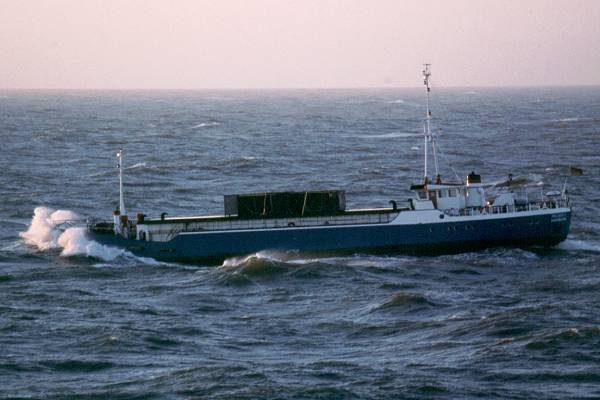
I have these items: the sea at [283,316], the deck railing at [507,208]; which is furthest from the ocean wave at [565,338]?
the deck railing at [507,208]

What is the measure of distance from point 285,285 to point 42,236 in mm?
21243

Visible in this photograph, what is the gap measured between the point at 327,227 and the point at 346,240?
55.0 inches

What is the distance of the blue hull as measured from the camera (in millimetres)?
65812

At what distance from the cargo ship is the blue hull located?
6 cm

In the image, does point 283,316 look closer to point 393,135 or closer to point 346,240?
point 346,240

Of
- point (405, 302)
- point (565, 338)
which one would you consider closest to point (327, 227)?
point (405, 302)

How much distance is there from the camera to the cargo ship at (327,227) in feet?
216

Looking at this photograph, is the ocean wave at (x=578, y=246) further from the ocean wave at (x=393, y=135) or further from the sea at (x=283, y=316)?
the ocean wave at (x=393, y=135)

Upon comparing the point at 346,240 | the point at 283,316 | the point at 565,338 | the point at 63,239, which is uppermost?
the point at 346,240

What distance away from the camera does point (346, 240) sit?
66.5m

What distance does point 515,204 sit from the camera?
226ft

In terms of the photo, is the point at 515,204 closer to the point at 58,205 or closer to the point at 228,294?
the point at 228,294

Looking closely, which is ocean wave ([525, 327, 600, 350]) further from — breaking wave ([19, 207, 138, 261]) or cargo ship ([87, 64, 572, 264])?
breaking wave ([19, 207, 138, 261])

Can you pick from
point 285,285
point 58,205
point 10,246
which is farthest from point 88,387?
point 58,205
